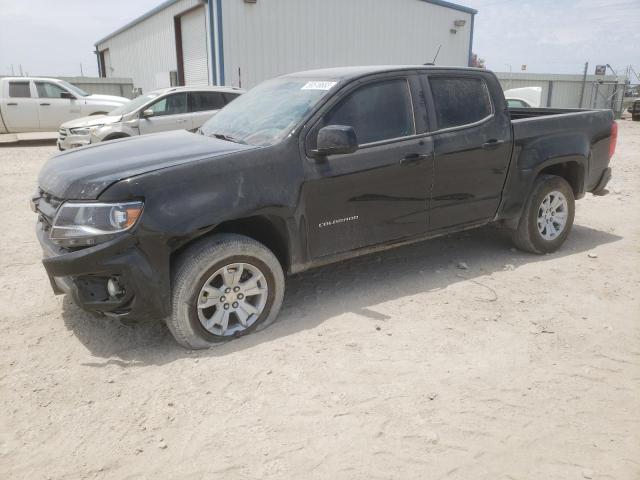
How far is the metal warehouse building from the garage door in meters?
0.03

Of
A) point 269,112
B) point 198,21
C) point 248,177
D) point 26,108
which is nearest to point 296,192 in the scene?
point 248,177

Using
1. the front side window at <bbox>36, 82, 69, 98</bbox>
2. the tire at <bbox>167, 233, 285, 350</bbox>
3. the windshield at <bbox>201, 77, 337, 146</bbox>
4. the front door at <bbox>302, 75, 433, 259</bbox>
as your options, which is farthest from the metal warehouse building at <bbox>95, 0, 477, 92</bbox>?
the tire at <bbox>167, 233, 285, 350</bbox>

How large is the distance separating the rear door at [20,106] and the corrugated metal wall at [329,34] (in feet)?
18.2

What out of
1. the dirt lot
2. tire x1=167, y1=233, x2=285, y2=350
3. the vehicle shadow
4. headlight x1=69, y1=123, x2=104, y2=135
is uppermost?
headlight x1=69, y1=123, x2=104, y2=135

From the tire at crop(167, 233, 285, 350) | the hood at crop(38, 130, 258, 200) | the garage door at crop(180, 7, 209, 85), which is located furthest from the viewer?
the garage door at crop(180, 7, 209, 85)

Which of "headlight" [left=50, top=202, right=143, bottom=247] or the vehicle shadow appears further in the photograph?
the vehicle shadow

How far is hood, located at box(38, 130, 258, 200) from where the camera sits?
3166 mm

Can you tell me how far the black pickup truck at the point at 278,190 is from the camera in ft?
10.3

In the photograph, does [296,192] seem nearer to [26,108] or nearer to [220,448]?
[220,448]

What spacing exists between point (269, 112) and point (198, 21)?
48.6 ft

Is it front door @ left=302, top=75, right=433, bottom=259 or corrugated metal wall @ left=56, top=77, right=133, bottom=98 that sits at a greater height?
corrugated metal wall @ left=56, top=77, right=133, bottom=98

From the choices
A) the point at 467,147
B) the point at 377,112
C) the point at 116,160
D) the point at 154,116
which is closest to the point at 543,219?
the point at 467,147

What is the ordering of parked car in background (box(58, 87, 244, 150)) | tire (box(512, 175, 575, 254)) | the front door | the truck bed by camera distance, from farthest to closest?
parked car in background (box(58, 87, 244, 150)) < tire (box(512, 175, 575, 254)) < the truck bed < the front door

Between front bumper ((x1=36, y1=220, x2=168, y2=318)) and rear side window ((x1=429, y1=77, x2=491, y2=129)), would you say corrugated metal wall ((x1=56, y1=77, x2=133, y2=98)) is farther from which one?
front bumper ((x1=36, y1=220, x2=168, y2=318))
